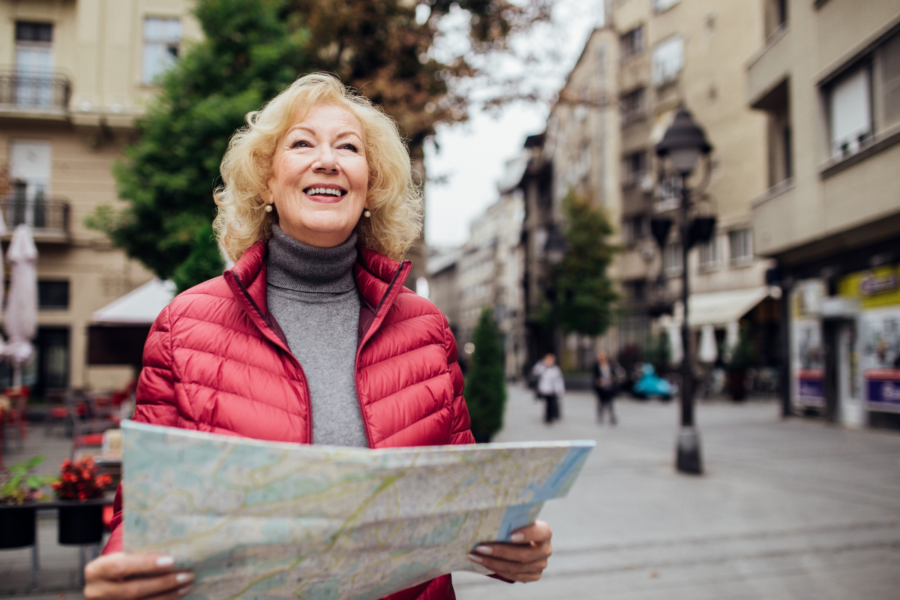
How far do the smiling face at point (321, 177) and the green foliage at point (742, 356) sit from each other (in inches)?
966

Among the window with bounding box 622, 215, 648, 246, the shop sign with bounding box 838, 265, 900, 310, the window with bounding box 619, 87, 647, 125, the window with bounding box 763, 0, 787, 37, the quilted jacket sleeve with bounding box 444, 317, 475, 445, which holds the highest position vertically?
the window with bounding box 619, 87, 647, 125

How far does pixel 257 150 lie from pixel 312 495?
108cm

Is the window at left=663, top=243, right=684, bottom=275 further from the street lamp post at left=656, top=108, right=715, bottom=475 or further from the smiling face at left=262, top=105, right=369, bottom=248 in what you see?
the smiling face at left=262, top=105, right=369, bottom=248

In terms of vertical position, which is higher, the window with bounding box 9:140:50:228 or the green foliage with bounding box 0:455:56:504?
the window with bounding box 9:140:50:228

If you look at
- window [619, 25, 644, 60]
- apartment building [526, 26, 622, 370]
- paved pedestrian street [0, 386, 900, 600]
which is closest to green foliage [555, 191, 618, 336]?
apartment building [526, 26, 622, 370]

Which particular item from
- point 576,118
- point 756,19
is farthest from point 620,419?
point 576,118

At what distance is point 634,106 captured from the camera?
36438 mm

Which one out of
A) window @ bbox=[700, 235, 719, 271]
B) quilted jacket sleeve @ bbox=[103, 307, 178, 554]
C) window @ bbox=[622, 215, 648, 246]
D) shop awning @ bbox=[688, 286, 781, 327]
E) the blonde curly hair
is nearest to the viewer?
quilted jacket sleeve @ bbox=[103, 307, 178, 554]

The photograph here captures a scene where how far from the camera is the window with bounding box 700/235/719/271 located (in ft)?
103

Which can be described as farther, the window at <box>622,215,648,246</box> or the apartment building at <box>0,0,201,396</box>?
the window at <box>622,215,648,246</box>

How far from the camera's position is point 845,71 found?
1346 centimetres

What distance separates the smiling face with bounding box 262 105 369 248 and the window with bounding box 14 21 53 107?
22.7m

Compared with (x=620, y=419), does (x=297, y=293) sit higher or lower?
higher

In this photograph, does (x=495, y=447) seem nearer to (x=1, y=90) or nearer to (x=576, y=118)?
(x=1, y=90)
